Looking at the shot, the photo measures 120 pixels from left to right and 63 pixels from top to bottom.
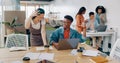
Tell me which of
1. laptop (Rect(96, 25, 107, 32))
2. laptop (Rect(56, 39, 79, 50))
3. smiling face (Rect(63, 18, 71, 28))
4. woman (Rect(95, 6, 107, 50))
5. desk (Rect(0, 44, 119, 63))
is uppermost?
woman (Rect(95, 6, 107, 50))

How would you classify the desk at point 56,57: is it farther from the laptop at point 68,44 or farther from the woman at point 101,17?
the woman at point 101,17

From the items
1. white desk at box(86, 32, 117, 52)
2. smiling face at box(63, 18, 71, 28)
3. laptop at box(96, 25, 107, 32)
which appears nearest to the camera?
smiling face at box(63, 18, 71, 28)

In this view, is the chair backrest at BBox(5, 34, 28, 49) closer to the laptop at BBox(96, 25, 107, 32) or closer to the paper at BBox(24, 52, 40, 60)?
the paper at BBox(24, 52, 40, 60)

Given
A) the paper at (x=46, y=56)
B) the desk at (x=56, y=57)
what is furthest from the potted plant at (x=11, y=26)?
the paper at (x=46, y=56)

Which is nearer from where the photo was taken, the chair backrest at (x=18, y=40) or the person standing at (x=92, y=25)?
the chair backrest at (x=18, y=40)

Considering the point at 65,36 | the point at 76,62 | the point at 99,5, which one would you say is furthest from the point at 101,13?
the point at 76,62

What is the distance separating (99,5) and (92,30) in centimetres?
91

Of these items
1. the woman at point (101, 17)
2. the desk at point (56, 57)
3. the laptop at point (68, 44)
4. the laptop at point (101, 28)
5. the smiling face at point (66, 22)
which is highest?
the woman at point (101, 17)

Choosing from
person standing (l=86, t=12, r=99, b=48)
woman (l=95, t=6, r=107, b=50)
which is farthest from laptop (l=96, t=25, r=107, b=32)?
woman (l=95, t=6, r=107, b=50)

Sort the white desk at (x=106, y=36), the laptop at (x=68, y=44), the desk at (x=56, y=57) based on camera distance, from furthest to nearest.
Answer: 1. the white desk at (x=106, y=36)
2. the laptop at (x=68, y=44)
3. the desk at (x=56, y=57)

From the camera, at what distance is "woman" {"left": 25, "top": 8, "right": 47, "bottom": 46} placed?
9.30 feet

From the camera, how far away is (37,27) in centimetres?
285

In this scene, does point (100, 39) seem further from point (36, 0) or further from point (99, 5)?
point (36, 0)

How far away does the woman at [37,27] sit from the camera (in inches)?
112
